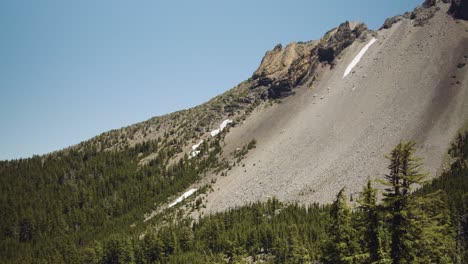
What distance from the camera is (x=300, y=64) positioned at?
169625mm

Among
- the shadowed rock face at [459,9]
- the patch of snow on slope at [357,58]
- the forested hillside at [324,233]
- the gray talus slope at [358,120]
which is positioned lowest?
the forested hillside at [324,233]

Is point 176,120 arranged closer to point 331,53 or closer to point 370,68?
point 331,53

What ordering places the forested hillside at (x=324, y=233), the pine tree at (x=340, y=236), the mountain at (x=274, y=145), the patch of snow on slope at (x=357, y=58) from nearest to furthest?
the forested hillside at (x=324, y=233) → the pine tree at (x=340, y=236) → the mountain at (x=274, y=145) → the patch of snow on slope at (x=357, y=58)

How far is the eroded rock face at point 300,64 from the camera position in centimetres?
16412

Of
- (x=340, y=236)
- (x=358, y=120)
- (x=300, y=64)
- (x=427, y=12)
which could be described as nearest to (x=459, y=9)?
(x=427, y=12)

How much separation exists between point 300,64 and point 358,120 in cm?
6004

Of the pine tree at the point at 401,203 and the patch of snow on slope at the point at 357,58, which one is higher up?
the patch of snow on slope at the point at 357,58

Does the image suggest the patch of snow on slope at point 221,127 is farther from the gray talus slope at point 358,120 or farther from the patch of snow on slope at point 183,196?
the patch of snow on slope at point 183,196

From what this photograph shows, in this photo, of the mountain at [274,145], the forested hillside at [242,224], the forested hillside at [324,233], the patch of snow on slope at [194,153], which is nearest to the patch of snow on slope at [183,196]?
the mountain at [274,145]

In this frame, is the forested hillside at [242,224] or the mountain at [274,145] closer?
the forested hillside at [242,224]

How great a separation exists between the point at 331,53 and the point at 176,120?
8830 cm

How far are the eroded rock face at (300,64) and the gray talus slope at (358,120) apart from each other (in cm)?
675

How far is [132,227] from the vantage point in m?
115

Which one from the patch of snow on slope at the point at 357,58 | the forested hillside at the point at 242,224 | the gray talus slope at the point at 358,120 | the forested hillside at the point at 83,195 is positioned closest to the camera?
the forested hillside at the point at 242,224
